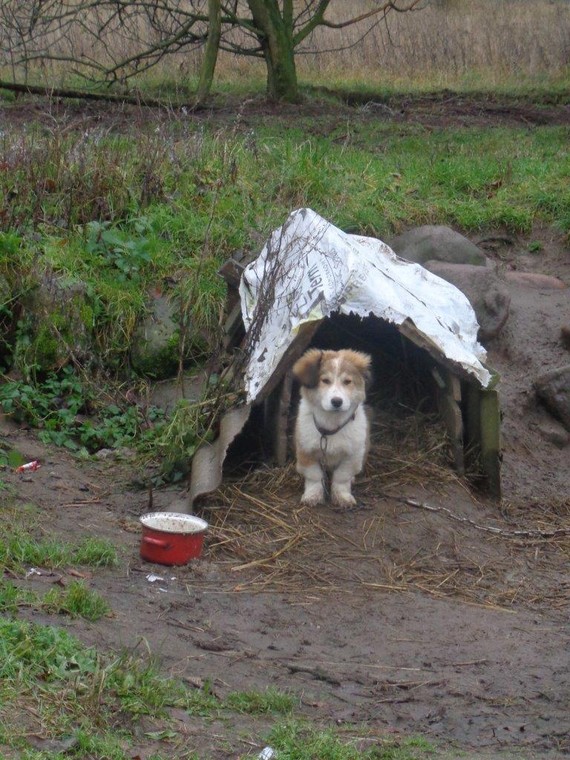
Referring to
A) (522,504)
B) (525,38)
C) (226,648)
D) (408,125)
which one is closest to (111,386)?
(522,504)

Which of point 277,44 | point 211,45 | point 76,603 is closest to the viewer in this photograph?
point 76,603

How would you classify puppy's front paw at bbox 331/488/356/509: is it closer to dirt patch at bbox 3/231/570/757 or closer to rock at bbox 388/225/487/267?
dirt patch at bbox 3/231/570/757

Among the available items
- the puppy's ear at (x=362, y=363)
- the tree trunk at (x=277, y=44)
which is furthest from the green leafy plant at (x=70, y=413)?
the tree trunk at (x=277, y=44)

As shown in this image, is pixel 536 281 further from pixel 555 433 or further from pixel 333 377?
pixel 333 377

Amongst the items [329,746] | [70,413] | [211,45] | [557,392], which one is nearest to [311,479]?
[70,413]

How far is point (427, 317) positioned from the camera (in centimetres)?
671

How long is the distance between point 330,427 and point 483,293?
2.72m

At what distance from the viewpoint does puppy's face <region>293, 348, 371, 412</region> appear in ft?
19.7

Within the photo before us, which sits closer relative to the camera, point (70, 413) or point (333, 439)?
point (333, 439)

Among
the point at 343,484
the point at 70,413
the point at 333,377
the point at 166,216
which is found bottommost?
the point at 343,484

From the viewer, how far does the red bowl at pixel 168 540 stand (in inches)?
211

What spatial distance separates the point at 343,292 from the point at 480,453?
1.43 meters

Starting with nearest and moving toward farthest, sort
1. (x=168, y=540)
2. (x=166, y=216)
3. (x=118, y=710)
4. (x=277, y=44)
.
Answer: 1. (x=118, y=710)
2. (x=168, y=540)
3. (x=166, y=216)
4. (x=277, y=44)

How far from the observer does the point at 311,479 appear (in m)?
6.30
